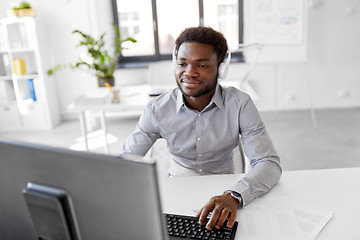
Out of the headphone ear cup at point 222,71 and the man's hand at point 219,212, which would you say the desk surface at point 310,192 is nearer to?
the man's hand at point 219,212

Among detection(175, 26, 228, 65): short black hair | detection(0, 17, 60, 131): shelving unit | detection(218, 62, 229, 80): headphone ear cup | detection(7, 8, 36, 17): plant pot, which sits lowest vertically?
detection(0, 17, 60, 131): shelving unit

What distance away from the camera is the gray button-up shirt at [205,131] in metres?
1.27

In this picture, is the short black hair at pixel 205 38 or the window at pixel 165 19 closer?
the short black hair at pixel 205 38

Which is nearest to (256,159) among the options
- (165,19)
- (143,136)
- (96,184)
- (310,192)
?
(310,192)

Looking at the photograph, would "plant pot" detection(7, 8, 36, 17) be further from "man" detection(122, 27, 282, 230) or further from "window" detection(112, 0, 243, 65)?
"man" detection(122, 27, 282, 230)

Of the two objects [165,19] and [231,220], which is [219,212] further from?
[165,19]

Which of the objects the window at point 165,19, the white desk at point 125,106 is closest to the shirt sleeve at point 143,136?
the white desk at point 125,106

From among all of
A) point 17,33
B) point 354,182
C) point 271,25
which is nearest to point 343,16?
point 271,25

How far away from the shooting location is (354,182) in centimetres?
112

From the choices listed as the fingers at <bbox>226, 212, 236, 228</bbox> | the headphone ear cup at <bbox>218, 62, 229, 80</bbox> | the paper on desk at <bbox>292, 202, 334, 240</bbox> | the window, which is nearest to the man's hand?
the fingers at <bbox>226, 212, 236, 228</bbox>

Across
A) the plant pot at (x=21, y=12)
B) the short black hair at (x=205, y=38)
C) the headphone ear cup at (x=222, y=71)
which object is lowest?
the headphone ear cup at (x=222, y=71)

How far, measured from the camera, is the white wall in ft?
13.0

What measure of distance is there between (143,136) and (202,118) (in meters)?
0.24

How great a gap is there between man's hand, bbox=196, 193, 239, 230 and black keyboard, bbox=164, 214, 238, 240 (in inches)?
0.5
